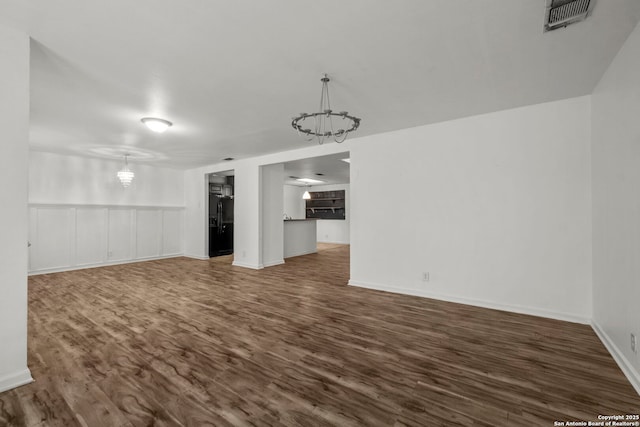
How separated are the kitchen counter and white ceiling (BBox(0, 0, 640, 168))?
4.57 metres

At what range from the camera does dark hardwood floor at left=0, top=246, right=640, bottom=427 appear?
1.73 metres

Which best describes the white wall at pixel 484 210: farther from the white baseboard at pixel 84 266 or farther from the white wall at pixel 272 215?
the white baseboard at pixel 84 266

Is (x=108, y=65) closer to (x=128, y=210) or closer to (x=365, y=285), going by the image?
(x=365, y=285)

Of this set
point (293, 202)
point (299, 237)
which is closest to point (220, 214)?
point (299, 237)

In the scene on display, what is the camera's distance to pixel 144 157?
6.63 metres

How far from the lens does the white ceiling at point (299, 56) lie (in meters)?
1.87

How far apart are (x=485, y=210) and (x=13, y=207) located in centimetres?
469

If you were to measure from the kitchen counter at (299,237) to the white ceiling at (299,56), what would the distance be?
15.0 ft

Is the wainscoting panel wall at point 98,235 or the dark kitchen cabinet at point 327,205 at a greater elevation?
the dark kitchen cabinet at point 327,205

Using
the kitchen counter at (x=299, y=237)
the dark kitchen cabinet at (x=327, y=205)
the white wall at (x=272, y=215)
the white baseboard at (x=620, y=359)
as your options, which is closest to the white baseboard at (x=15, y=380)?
the white baseboard at (x=620, y=359)

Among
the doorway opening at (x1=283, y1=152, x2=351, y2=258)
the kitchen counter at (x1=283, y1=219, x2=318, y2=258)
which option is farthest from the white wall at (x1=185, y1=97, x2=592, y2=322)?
the doorway opening at (x1=283, y1=152, x2=351, y2=258)

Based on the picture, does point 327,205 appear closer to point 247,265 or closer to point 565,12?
point 247,265

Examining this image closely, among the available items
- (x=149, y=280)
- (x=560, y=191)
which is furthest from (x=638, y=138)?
(x=149, y=280)

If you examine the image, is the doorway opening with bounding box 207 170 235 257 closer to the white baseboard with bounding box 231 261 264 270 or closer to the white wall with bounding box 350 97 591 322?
the white baseboard with bounding box 231 261 264 270
